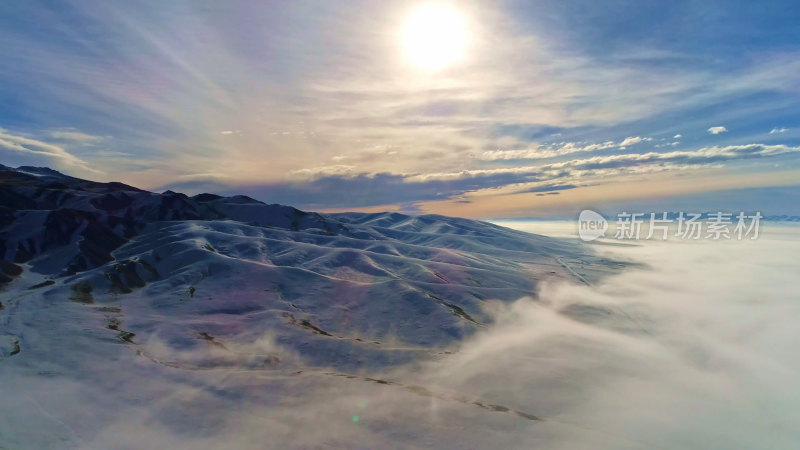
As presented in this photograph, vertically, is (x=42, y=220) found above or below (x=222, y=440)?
above

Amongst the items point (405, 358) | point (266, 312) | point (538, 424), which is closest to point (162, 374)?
point (266, 312)

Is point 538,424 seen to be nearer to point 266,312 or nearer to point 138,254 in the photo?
point 266,312

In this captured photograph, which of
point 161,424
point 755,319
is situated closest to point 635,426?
point 161,424

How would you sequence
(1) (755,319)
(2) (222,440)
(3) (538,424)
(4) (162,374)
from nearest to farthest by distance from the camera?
1. (2) (222,440)
2. (3) (538,424)
3. (4) (162,374)
4. (1) (755,319)

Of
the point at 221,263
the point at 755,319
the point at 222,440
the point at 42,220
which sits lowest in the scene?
the point at 755,319

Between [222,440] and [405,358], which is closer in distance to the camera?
[222,440]

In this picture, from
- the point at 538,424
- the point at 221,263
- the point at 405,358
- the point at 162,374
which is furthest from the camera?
the point at 221,263
